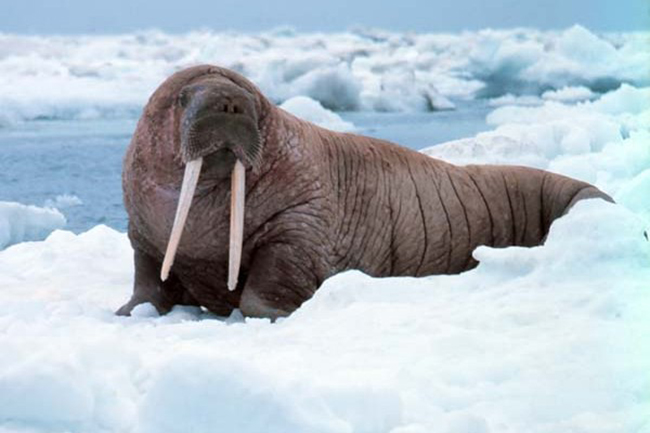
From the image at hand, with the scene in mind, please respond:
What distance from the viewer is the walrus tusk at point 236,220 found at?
4832 mm

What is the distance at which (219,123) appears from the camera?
4.97 m

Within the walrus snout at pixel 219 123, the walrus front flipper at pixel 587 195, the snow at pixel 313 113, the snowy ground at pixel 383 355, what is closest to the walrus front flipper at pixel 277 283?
the snowy ground at pixel 383 355

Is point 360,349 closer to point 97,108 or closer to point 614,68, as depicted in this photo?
point 97,108

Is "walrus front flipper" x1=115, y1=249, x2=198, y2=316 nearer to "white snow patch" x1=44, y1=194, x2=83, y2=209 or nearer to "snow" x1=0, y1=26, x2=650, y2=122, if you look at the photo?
"white snow patch" x1=44, y1=194, x2=83, y2=209

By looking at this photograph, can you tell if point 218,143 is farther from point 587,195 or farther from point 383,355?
point 587,195

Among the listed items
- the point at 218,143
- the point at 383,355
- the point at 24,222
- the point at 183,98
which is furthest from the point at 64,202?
the point at 383,355

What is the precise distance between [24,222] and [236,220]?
5695 millimetres

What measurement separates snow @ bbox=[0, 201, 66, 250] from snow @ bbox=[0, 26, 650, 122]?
9.70m

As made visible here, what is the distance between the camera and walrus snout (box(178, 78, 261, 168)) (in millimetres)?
4945

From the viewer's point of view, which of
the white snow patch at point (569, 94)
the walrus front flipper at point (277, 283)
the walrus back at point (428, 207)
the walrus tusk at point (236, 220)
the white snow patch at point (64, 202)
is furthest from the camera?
the white snow patch at point (569, 94)

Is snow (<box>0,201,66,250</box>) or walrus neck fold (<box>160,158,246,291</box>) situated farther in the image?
snow (<box>0,201,66,250</box>)

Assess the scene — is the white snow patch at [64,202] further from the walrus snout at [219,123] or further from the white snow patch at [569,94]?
the white snow patch at [569,94]

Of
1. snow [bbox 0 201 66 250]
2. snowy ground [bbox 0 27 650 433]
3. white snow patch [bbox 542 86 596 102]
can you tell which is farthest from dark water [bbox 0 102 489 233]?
snowy ground [bbox 0 27 650 433]

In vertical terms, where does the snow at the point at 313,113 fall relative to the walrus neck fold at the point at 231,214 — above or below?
below
